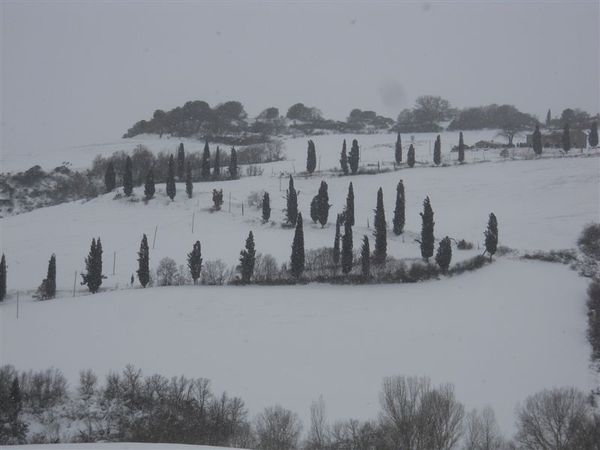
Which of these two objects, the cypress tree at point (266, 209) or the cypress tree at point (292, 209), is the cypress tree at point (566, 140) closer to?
the cypress tree at point (292, 209)

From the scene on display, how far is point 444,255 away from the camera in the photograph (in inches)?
1720

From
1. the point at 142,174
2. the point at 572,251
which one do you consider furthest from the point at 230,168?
the point at 572,251

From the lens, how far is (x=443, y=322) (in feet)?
115

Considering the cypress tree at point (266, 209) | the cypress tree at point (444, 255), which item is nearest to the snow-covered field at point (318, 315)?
the cypress tree at point (266, 209)

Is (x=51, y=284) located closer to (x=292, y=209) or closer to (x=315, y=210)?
(x=292, y=209)

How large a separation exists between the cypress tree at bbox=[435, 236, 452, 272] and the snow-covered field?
5.56ft

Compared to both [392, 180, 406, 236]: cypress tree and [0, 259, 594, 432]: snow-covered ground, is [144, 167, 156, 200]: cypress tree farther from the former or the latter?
[392, 180, 406, 236]: cypress tree

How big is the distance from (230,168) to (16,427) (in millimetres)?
54460

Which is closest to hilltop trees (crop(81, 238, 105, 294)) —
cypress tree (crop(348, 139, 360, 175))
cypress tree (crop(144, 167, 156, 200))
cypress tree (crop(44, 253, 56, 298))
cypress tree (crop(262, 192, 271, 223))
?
cypress tree (crop(44, 253, 56, 298))

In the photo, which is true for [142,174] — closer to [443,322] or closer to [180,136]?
[180,136]

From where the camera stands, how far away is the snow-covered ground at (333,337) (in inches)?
1118

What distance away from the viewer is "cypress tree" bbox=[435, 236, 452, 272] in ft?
143

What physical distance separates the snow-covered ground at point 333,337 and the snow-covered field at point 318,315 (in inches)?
4.6

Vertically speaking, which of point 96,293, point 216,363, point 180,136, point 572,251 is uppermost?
point 180,136
